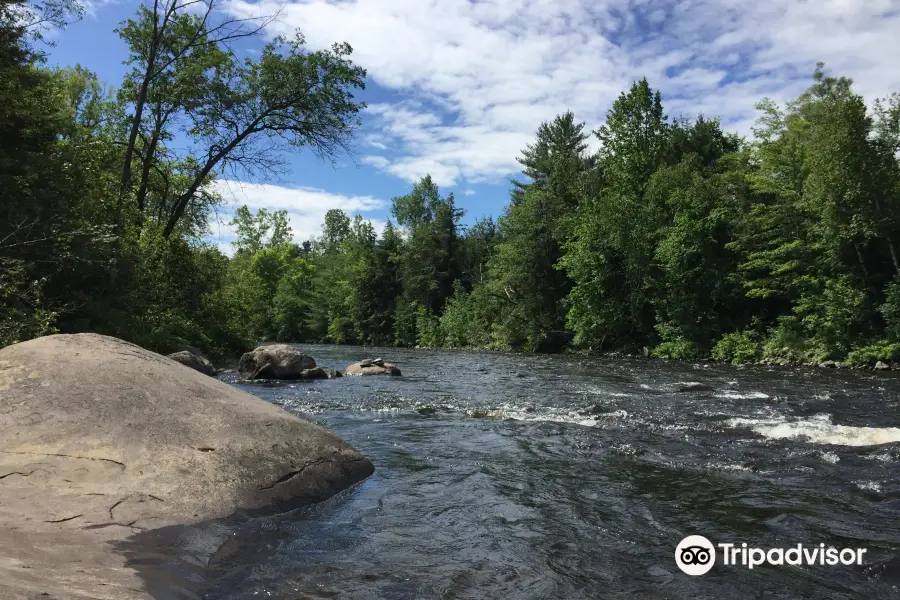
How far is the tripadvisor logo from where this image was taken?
13.3ft

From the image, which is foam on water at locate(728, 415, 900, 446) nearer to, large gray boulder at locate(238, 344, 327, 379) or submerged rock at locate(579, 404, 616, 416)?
submerged rock at locate(579, 404, 616, 416)

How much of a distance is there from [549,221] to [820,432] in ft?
116

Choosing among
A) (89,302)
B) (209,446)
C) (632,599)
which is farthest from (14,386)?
(89,302)

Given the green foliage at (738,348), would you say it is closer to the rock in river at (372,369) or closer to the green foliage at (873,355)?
the green foliage at (873,355)

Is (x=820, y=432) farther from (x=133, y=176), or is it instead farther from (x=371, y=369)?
(x=133, y=176)

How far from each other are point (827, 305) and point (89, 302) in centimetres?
2685

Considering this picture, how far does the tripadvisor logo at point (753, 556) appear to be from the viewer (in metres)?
4.06

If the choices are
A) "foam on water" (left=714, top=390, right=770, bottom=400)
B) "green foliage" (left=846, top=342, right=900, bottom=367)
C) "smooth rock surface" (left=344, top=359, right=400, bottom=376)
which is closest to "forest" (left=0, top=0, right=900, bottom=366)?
"green foliage" (left=846, top=342, right=900, bottom=367)

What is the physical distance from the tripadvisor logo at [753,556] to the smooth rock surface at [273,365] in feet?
49.1

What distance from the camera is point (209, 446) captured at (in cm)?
499

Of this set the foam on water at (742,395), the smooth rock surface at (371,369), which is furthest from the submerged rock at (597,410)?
the smooth rock surface at (371,369)

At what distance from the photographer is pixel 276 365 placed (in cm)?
1753

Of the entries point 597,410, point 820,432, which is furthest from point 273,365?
point 820,432

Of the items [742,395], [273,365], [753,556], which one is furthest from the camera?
[273,365]
